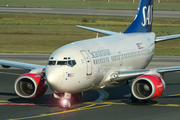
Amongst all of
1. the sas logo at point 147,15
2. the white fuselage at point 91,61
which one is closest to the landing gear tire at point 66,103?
the white fuselage at point 91,61

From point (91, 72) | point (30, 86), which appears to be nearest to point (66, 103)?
point (91, 72)

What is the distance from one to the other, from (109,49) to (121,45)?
8.87 feet

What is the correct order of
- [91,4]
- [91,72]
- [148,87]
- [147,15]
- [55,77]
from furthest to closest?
[91,4]
[147,15]
[148,87]
[91,72]
[55,77]

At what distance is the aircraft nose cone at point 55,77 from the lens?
77.6 ft

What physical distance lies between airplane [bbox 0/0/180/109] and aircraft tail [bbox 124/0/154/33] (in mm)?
4309

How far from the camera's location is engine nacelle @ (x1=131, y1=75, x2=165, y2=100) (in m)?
26.2

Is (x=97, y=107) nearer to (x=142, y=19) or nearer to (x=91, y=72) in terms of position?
(x=91, y=72)

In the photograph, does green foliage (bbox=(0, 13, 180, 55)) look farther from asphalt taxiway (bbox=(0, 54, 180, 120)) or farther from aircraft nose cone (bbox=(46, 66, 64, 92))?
aircraft nose cone (bbox=(46, 66, 64, 92))

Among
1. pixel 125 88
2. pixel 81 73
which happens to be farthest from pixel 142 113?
pixel 125 88

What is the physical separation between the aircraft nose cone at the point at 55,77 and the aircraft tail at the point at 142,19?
54.2 feet

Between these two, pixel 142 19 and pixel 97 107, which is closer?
pixel 97 107

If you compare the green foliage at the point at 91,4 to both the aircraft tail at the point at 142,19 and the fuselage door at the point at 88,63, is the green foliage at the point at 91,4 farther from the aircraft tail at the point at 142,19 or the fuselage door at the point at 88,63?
the fuselage door at the point at 88,63

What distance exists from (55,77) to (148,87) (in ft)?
25.1

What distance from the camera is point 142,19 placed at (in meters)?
39.7
